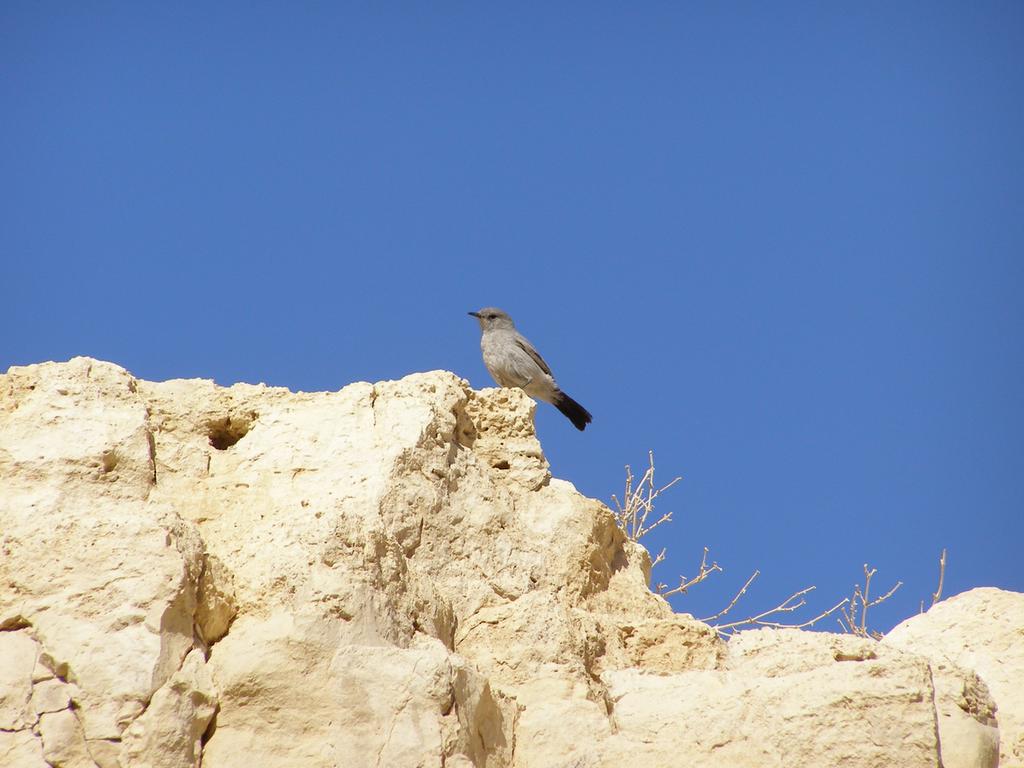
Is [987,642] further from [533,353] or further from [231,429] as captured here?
[533,353]

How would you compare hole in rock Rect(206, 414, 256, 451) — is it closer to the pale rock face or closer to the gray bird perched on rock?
the pale rock face

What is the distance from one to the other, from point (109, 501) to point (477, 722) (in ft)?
4.56

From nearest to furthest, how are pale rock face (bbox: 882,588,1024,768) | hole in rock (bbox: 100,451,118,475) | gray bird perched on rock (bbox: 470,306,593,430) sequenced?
1. hole in rock (bbox: 100,451,118,475)
2. pale rock face (bbox: 882,588,1024,768)
3. gray bird perched on rock (bbox: 470,306,593,430)

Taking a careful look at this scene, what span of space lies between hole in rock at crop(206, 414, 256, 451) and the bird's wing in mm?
6569

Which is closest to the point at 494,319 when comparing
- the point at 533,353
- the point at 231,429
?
the point at 533,353

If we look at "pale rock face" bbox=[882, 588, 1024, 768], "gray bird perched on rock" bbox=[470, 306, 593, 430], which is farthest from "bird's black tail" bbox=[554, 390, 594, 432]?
"pale rock face" bbox=[882, 588, 1024, 768]

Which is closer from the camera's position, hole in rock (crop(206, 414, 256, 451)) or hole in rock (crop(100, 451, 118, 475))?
hole in rock (crop(100, 451, 118, 475))

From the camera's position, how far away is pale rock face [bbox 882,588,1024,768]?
4781 mm

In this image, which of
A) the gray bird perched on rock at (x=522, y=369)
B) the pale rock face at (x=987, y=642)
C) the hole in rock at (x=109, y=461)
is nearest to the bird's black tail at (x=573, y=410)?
the gray bird perched on rock at (x=522, y=369)

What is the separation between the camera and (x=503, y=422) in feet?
17.2

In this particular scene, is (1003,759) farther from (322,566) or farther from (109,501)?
(109,501)

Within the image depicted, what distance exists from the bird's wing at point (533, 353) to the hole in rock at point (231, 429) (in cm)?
657

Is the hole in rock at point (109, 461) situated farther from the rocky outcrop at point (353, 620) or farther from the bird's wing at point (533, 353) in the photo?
the bird's wing at point (533, 353)

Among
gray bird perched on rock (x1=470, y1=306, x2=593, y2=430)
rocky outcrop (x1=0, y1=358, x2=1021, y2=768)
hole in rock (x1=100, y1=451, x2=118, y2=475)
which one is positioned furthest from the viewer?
gray bird perched on rock (x1=470, y1=306, x2=593, y2=430)
